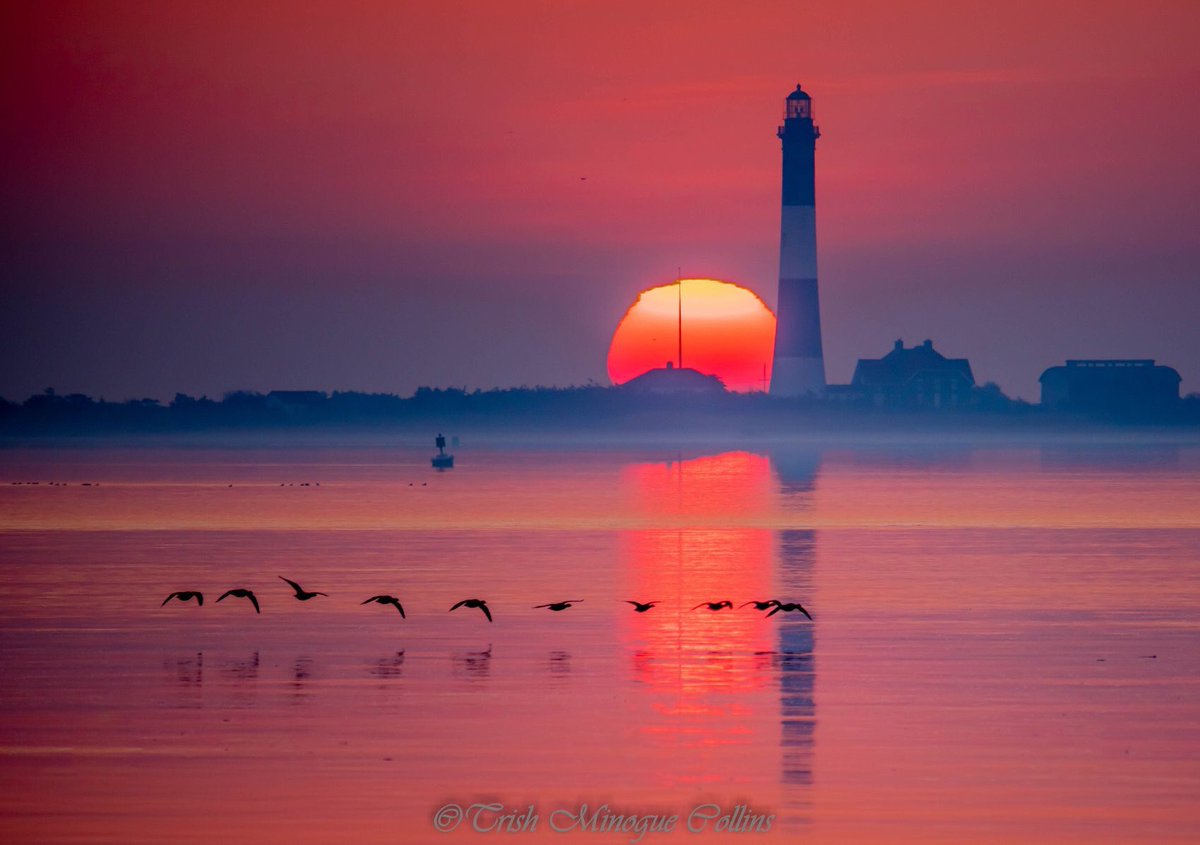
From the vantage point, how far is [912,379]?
17350 centimetres

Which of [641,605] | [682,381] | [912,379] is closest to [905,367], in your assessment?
[912,379]

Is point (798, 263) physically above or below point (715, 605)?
above

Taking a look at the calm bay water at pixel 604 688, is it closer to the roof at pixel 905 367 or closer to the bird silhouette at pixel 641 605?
the bird silhouette at pixel 641 605

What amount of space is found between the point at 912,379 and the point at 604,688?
6147 inches

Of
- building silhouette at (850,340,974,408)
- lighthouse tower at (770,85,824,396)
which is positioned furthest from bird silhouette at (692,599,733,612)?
building silhouette at (850,340,974,408)

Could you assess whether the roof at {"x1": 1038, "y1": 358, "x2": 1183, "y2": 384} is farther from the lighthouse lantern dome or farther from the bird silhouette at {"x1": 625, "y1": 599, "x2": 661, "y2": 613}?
the bird silhouette at {"x1": 625, "y1": 599, "x2": 661, "y2": 613}

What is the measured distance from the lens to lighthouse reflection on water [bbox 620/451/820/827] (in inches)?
637

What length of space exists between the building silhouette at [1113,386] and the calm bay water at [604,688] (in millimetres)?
139313

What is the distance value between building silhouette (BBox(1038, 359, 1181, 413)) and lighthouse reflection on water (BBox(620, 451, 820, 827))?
443 ft

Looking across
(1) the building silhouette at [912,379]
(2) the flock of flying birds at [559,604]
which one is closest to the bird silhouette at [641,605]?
(2) the flock of flying birds at [559,604]

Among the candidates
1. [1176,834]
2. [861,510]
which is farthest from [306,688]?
[861,510]

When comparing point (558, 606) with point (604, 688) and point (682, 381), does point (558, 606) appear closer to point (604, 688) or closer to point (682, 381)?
point (604, 688)

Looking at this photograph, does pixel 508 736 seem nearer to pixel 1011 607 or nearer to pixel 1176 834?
pixel 1176 834

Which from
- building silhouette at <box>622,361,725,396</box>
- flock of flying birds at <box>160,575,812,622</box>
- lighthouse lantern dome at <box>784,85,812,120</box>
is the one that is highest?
lighthouse lantern dome at <box>784,85,812,120</box>
